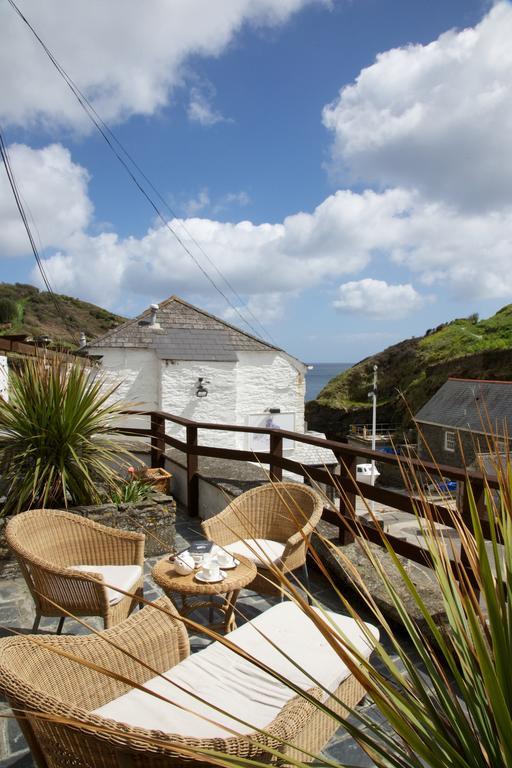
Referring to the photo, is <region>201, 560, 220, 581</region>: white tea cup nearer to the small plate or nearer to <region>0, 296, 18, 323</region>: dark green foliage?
the small plate

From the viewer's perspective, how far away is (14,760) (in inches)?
81.5

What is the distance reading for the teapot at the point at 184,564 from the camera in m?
2.83

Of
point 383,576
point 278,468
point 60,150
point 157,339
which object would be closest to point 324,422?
point 157,339

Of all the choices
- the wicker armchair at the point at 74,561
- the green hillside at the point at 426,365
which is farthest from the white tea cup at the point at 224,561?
the green hillside at the point at 426,365

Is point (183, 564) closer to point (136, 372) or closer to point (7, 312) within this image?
point (136, 372)

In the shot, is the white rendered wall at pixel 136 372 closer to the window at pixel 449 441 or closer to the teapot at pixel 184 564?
the teapot at pixel 184 564

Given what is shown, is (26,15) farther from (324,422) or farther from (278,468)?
(324,422)

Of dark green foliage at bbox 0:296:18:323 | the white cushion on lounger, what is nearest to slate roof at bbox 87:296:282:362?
the white cushion on lounger

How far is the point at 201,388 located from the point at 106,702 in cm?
1149

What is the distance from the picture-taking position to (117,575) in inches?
117

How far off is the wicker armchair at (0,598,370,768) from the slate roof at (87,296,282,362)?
11199mm

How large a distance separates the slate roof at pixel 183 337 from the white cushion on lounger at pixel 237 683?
1108 centimetres

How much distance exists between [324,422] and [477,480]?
43.8 metres

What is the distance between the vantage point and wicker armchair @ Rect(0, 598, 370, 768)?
3.86ft
